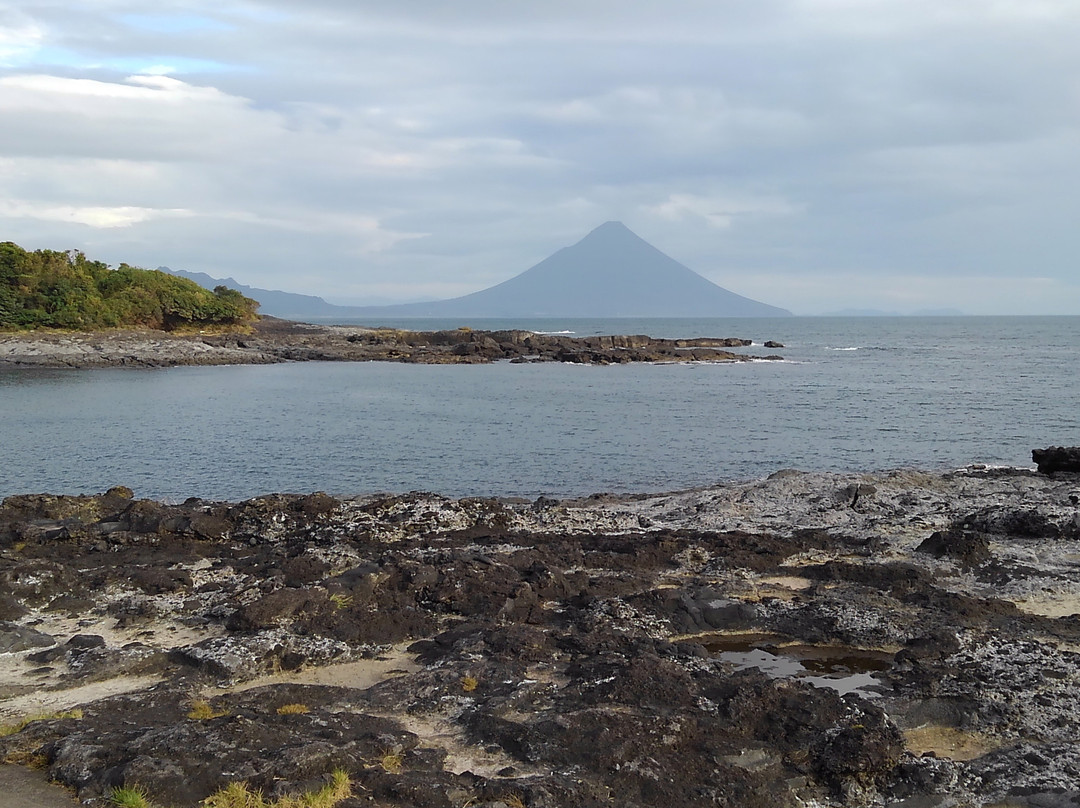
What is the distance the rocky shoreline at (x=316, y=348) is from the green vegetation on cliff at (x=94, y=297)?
9.99 ft

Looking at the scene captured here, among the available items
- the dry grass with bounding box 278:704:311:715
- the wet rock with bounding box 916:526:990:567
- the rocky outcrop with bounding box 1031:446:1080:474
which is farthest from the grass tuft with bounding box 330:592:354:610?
the rocky outcrop with bounding box 1031:446:1080:474

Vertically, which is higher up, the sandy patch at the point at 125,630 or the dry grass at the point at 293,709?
the dry grass at the point at 293,709

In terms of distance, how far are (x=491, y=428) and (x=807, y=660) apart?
99.3 feet

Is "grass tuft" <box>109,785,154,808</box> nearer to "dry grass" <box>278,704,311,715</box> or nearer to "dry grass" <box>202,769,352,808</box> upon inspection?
"dry grass" <box>202,769,352,808</box>

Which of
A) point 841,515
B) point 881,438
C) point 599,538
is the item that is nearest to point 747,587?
point 599,538

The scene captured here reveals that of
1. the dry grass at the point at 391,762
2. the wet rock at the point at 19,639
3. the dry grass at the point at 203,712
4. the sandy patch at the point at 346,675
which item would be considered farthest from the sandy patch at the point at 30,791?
the wet rock at the point at 19,639

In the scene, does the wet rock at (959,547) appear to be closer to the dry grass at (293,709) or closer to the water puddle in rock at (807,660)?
the water puddle in rock at (807,660)

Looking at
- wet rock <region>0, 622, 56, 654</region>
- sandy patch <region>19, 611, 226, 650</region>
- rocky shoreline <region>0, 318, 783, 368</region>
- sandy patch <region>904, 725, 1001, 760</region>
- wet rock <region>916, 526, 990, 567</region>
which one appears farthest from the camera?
rocky shoreline <region>0, 318, 783, 368</region>

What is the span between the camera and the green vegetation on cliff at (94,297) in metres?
87.7

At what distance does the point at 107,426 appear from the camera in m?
41.5

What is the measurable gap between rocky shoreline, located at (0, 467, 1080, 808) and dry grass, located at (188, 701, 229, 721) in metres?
0.04

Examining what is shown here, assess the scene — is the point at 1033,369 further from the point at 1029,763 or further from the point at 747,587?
the point at 1029,763

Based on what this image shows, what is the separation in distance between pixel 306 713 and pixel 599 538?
394 inches

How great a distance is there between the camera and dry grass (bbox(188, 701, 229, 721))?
1025 cm
